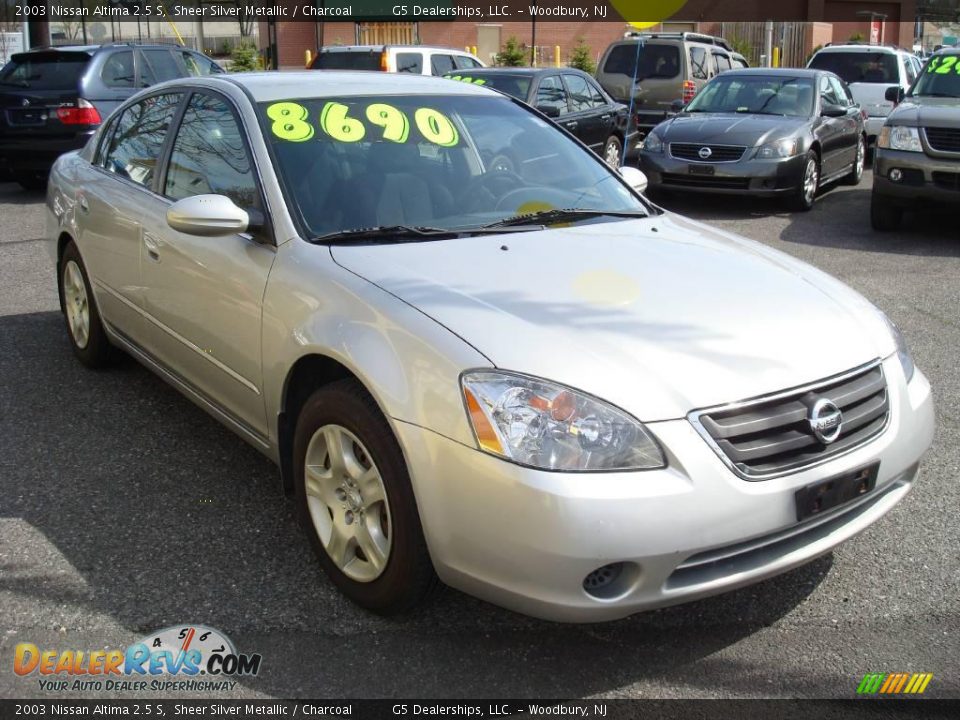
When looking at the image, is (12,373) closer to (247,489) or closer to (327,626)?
(247,489)

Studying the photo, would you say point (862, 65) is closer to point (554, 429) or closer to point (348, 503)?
point (348, 503)

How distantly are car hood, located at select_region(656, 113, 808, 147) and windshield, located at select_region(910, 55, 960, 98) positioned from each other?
1.25m

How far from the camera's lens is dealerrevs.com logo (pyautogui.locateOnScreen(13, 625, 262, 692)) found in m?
2.87

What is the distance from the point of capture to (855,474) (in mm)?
2906

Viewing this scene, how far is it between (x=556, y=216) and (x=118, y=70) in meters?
9.80

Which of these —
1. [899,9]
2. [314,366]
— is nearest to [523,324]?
[314,366]

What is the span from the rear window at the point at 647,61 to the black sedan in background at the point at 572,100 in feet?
13.6

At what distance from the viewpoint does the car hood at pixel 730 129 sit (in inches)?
428

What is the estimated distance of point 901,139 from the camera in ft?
31.0

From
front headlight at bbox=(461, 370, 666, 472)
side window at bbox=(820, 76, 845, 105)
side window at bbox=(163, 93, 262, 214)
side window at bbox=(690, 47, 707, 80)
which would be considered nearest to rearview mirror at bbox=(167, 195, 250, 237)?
side window at bbox=(163, 93, 262, 214)

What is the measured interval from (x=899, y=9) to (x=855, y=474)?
4786 cm

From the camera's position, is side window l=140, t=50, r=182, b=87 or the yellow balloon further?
side window l=140, t=50, r=182, b=87

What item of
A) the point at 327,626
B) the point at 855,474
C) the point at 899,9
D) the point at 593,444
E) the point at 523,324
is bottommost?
the point at 327,626

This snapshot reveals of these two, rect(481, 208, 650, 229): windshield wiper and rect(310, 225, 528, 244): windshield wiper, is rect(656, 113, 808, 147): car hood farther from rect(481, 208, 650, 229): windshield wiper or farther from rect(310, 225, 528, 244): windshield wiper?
rect(310, 225, 528, 244): windshield wiper
